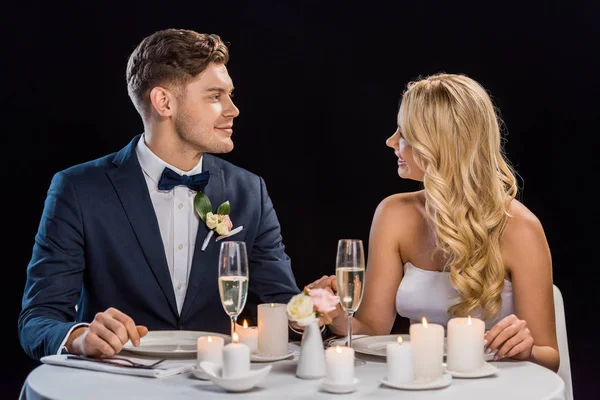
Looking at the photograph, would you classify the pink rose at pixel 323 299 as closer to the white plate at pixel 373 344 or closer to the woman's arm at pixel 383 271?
the white plate at pixel 373 344

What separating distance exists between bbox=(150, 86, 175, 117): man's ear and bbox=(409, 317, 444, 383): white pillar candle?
1760 mm

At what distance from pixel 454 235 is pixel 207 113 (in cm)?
115

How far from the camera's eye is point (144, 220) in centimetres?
335

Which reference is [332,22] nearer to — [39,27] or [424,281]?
[39,27]

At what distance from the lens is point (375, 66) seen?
502 centimetres

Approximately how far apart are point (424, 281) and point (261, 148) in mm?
2019

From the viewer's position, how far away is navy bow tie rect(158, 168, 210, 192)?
3.42m

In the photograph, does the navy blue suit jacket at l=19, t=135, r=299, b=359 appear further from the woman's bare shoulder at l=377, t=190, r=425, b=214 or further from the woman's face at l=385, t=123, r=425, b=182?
the woman's face at l=385, t=123, r=425, b=182

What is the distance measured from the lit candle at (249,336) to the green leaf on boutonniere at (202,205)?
3.43 ft

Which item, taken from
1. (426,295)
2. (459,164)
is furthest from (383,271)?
(459,164)

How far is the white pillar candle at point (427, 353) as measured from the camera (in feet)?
7.02

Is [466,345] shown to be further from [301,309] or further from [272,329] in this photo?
[272,329]

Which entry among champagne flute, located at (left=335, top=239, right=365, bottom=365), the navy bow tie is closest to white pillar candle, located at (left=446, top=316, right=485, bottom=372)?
champagne flute, located at (left=335, top=239, right=365, bottom=365)

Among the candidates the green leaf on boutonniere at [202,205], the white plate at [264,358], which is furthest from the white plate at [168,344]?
the green leaf on boutonniere at [202,205]
